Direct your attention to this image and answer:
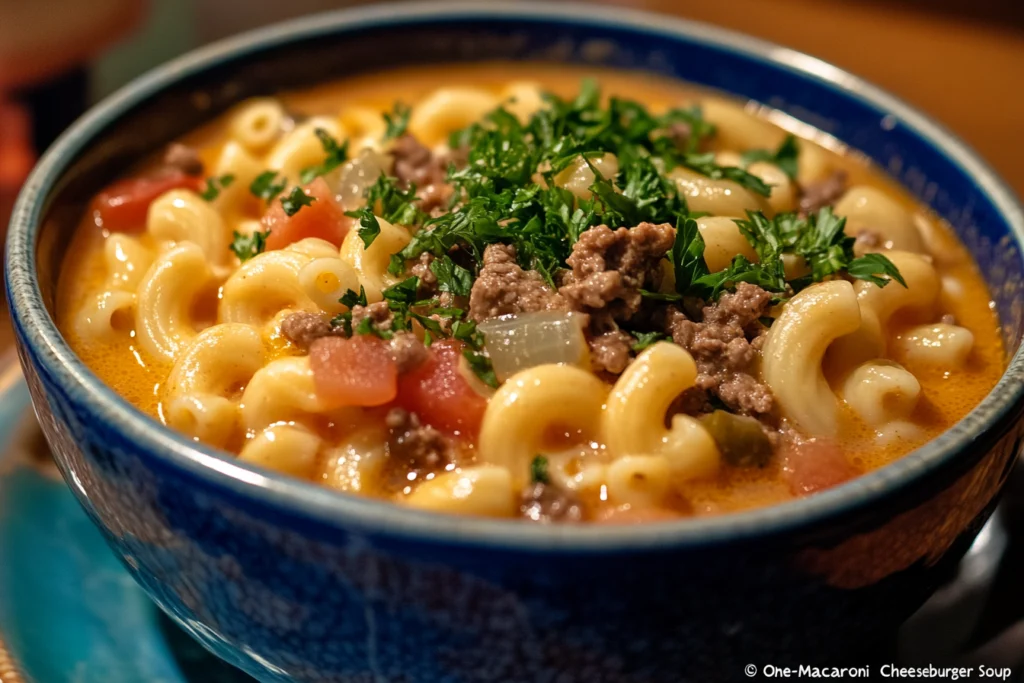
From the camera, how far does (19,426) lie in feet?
7.82

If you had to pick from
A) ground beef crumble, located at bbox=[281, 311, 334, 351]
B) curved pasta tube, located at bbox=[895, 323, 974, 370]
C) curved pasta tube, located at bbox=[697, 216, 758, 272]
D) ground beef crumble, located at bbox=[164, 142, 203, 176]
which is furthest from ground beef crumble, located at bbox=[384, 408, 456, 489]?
ground beef crumble, located at bbox=[164, 142, 203, 176]

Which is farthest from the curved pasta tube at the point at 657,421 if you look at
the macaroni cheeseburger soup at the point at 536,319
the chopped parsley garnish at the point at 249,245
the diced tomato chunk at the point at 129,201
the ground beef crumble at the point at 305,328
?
the diced tomato chunk at the point at 129,201

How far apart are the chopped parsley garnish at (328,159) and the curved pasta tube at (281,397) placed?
69 centimetres

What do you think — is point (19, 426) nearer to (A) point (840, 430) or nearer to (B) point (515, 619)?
(B) point (515, 619)

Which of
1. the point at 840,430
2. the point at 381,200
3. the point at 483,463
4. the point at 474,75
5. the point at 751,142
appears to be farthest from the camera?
the point at 474,75

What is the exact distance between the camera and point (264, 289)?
2062mm

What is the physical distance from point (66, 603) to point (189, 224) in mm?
866

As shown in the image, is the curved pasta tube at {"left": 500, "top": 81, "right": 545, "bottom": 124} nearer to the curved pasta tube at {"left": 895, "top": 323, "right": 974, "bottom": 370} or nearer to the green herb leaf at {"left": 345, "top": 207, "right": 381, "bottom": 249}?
the green herb leaf at {"left": 345, "top": 207, "right": 381, "bottom": 249}

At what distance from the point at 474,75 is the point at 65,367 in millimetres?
1975

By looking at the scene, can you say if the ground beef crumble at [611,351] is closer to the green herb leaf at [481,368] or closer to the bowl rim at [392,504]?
the green herb leaf at [481,368]

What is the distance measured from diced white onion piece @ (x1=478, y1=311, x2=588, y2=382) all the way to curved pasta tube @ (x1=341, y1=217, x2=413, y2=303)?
27cm

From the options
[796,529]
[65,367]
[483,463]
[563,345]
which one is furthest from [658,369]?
[65,367]

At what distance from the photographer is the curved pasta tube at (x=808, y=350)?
1918 millimetres

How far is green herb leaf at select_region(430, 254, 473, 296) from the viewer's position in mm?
1972
